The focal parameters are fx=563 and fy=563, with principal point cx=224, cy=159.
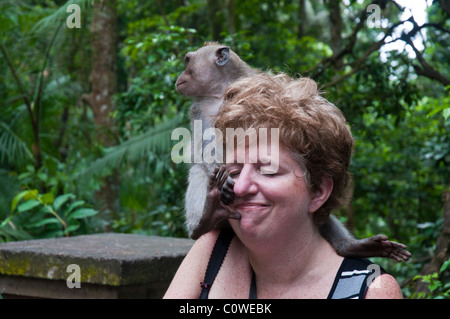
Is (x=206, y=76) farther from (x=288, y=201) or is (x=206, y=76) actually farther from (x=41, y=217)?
(x=41, y=217)

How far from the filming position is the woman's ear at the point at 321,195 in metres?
1.72

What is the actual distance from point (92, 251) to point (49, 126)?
4.61 m

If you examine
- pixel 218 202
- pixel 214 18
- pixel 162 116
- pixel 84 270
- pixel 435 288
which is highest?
pixel 214 18

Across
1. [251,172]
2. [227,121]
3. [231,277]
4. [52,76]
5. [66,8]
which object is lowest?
[231,277]

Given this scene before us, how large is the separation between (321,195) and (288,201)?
6.3 inches

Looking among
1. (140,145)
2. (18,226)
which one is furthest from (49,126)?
(18,226)

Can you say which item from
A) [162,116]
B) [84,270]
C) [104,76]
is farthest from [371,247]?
[104,76]

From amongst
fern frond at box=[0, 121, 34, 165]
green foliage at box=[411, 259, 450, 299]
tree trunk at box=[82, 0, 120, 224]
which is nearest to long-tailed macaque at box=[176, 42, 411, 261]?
green foliage at box=[411, 259, 450, 299]

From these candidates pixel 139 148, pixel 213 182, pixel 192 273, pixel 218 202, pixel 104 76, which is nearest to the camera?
pixel 192 273

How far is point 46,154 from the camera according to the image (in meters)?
7.01

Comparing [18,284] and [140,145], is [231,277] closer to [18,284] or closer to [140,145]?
[18,284]

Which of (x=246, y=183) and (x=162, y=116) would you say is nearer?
(x=246, y=183)

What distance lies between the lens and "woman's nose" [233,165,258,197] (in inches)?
63.6

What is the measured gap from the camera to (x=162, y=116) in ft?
20.6
